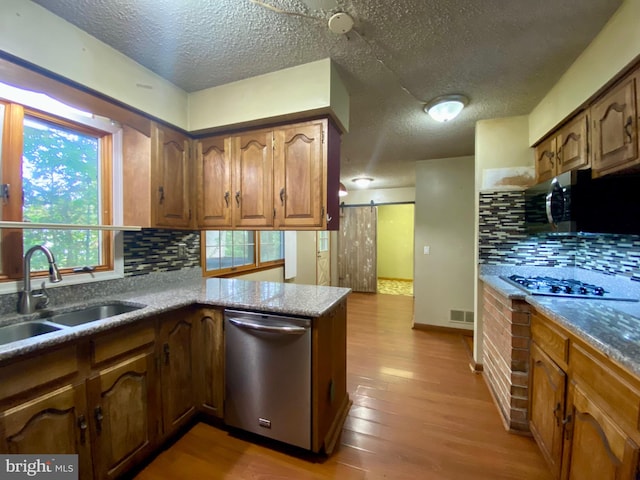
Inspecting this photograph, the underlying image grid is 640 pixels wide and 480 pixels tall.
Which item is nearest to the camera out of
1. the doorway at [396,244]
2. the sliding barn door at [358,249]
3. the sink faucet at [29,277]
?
the sink faucet at [29,277]

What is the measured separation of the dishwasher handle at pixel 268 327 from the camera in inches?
58.1

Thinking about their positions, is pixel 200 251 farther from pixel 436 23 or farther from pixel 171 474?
pixel 436 23

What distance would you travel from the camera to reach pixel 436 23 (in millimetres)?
1361

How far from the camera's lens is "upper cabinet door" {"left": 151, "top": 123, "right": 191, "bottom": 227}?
1889 mm

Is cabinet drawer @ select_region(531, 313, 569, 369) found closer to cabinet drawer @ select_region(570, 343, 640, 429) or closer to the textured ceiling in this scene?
cabinet drawer @ select_region(570, 343, 640, 429)

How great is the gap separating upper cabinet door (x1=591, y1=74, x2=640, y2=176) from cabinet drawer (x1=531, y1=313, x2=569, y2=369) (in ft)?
2.88

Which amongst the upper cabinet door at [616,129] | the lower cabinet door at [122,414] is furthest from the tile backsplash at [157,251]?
the upper cabinet door at [616,129]

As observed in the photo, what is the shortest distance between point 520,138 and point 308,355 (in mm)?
2597

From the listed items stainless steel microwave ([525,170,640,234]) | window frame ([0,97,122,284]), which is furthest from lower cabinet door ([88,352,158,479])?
stainless steel microwave ([525,170,640,234])

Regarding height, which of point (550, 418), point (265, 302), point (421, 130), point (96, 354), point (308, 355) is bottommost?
point (550, 418)

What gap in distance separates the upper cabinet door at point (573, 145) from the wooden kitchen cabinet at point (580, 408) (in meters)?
1.02

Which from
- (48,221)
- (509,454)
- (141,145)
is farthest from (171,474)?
(141,145)

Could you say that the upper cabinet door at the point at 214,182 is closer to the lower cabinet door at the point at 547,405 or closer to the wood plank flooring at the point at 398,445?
the wood plank flooring at the point at 398,445

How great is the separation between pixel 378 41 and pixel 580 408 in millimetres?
Result: 2058
